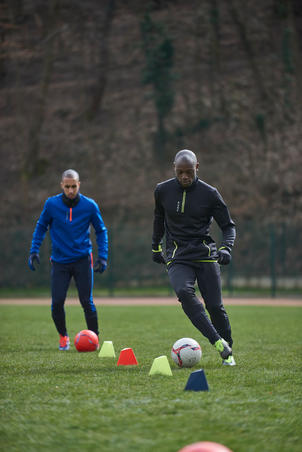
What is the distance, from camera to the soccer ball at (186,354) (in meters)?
6.77

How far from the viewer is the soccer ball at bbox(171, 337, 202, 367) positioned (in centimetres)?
677

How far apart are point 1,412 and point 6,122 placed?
36.8 metres

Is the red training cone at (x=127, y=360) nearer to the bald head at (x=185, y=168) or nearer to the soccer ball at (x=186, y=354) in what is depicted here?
the soccer ball at (x=186, y=354)

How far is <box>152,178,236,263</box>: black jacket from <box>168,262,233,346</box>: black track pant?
0.36 ft

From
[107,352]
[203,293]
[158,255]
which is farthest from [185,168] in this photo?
[107,352]

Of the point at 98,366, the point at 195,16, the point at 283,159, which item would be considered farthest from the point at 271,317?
the point at 195,16

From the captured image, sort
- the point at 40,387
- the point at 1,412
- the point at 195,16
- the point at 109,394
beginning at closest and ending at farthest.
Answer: the point at 1,412 < the point at 109,394 < the point at 40,387 < the point at 195,16

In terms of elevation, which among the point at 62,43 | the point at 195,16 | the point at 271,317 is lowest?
the point at 271,317

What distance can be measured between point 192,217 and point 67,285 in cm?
250

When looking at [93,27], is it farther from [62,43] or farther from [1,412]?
[1,412]

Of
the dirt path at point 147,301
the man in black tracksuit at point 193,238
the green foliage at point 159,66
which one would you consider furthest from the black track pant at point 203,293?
the green foliage at point 159,66

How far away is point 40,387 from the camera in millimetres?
5770

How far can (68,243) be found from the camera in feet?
28.2

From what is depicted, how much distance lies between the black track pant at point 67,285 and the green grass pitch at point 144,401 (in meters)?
0.47
